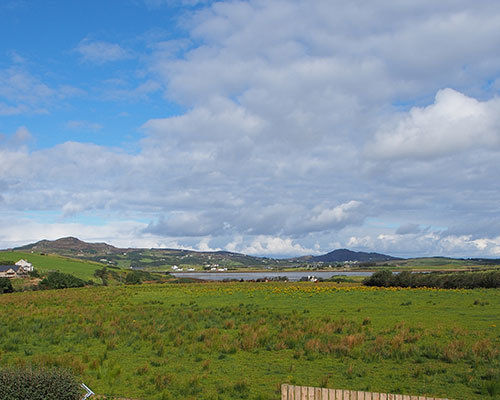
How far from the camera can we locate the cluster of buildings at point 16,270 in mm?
103375

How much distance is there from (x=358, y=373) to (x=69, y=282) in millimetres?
75450

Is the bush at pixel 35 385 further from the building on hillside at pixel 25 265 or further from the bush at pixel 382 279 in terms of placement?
the building on hillside at pixel 25 265

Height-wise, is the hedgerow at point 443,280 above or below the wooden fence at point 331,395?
below

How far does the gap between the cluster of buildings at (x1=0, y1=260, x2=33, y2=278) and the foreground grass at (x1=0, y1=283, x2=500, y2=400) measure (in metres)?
84.5

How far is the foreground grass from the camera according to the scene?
535 inches

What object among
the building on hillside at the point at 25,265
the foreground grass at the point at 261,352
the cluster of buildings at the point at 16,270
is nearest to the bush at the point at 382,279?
the foreground grass at the point at 261,352

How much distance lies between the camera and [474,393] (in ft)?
41.1

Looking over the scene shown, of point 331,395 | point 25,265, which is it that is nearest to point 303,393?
point 331,395

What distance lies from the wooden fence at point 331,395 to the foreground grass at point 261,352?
9.11ft

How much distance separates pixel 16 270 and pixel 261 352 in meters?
115

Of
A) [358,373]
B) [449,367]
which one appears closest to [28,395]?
[358,373]

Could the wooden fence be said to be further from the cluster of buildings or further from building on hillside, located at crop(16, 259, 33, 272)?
building on hillside, located at crop(16, 259, 33, 272)

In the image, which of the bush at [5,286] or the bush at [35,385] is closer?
the bush at [35,385]

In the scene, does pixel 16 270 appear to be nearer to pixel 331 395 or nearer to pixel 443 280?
pixel 443 280
